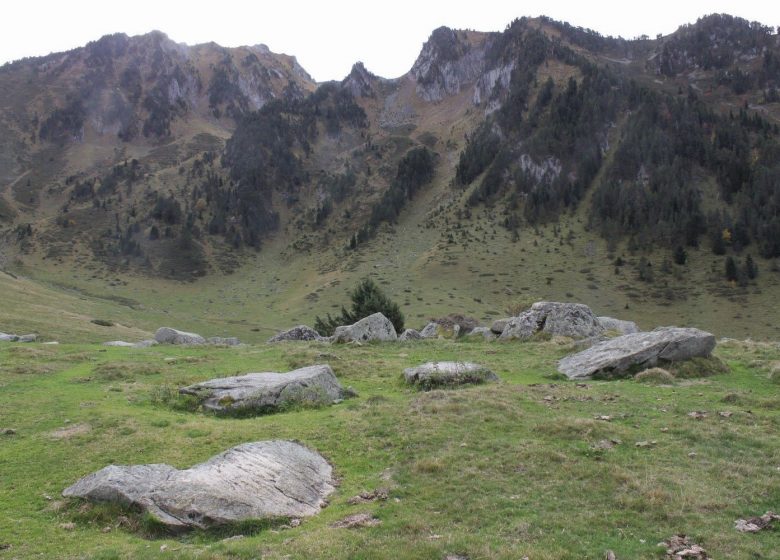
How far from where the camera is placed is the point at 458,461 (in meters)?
14.3

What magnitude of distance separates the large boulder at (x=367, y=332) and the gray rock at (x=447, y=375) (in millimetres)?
15331

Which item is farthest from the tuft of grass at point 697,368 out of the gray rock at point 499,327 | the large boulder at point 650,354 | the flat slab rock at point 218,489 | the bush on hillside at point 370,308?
the bush on hillside at point 370,308

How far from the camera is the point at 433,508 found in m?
11.9

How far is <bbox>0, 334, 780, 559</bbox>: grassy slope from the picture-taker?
399 inches

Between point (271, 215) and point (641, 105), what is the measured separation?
124876mm

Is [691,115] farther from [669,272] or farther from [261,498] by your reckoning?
[261,498]

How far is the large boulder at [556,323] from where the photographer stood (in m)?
38.0

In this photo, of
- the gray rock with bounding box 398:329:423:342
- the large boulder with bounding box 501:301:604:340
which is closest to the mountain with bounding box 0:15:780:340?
the gray rock with bounding box 398:329:423:342

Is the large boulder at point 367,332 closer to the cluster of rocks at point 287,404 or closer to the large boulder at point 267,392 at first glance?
the cluster of rocks at point 287,404

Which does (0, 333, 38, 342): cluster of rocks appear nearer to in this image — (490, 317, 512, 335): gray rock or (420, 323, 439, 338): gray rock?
(420, 323, 439, 338): gray rock

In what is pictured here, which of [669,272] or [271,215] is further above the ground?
[271,215]

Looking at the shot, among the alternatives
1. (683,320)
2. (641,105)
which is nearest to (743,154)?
(641,105)

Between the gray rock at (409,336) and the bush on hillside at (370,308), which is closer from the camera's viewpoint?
the gray rock at (409,336)

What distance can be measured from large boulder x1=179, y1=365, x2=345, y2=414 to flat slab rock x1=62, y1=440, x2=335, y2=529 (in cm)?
646
